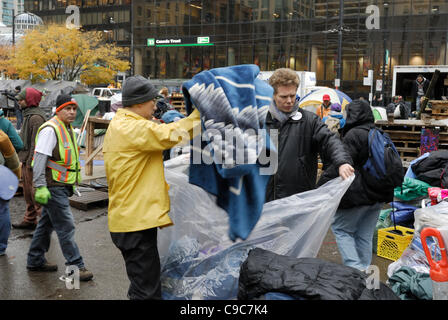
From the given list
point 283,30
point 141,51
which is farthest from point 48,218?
point 141,51

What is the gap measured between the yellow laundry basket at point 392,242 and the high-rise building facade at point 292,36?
23384mm

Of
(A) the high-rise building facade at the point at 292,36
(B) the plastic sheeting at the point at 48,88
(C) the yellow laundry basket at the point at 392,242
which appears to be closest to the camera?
(C) the yellow laundry basket at the point at 392,242

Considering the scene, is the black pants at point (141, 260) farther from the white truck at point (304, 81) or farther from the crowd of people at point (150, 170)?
the white truck at point (304, 81)

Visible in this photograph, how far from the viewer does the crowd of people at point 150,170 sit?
2865mm

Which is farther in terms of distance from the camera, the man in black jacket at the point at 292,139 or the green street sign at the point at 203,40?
the green street sign at the point at 203,40

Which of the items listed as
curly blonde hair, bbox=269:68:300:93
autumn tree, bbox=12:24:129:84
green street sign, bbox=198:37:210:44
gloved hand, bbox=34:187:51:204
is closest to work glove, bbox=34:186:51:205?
gloved hand, bbox=34:187:51:204

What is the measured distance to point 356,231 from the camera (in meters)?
4.12

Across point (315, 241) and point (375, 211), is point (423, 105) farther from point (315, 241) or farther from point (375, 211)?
point (315, 241)

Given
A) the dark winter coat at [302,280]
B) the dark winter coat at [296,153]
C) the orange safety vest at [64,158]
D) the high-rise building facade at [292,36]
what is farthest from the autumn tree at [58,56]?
the dark winter coat at [302,280]

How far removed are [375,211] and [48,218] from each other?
3.13 m

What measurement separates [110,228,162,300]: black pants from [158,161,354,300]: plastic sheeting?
11.8 inches

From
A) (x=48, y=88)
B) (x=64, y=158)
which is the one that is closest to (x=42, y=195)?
(x=64, y=158)
